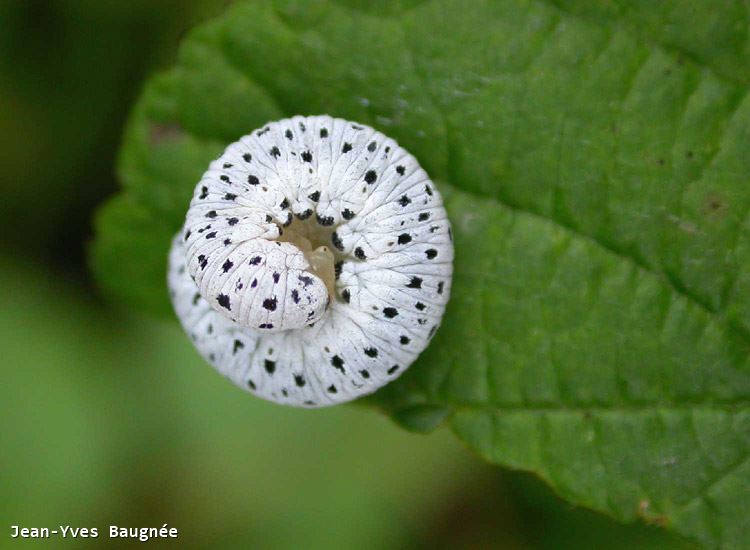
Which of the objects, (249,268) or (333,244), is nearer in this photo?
(249,268)

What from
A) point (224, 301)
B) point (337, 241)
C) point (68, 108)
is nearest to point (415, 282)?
point (337, 241)

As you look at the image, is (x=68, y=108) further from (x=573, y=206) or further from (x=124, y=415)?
(x=573, y=206)

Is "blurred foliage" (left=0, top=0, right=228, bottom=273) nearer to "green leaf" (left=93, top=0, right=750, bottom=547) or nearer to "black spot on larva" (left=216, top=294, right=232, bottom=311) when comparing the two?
"green leaf" (left=93, top=0, right=750, bottom=547)

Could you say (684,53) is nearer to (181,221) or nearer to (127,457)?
(181,221)

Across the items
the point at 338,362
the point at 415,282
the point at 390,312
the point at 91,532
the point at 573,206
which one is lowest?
the point at 91,532

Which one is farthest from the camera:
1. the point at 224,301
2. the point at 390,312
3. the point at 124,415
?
the point at 124,415

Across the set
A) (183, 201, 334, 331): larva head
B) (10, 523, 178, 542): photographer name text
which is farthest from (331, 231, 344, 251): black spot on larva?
(10, 523, 178, 542): photographer name text

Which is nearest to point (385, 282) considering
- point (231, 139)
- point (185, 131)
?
point (231, 139)

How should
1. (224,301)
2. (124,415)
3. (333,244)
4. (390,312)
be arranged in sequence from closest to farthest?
(224,301)
(390,312)
(333,244)
(124,415)
